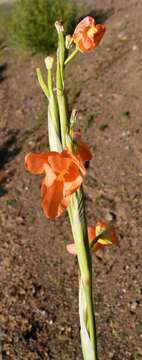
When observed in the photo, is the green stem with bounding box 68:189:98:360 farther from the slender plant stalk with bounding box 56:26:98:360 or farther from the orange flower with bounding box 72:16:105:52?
the orange flower with bounding box 72:16:105:52

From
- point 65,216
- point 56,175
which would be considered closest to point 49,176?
point 56,175

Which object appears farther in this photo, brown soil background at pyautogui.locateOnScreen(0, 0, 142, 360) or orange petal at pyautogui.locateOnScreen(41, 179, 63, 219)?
brown soil background at pyautogui.locateOnScreen(0, 0, 142, 360)

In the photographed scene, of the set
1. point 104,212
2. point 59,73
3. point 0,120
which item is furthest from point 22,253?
point 59,73

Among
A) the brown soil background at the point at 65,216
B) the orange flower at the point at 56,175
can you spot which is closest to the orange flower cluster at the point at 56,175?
the orange flower at the point at 56,175

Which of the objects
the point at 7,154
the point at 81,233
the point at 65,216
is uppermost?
the point at 81,233

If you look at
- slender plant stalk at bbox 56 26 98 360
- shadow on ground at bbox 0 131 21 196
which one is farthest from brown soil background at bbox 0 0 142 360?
slender plant stalk at bbox 56 26 98 360

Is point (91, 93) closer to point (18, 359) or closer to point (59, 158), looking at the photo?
point (18, 359)

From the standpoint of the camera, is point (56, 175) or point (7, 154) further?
point (7, 154)

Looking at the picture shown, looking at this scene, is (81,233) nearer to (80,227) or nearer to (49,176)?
(80,227)
